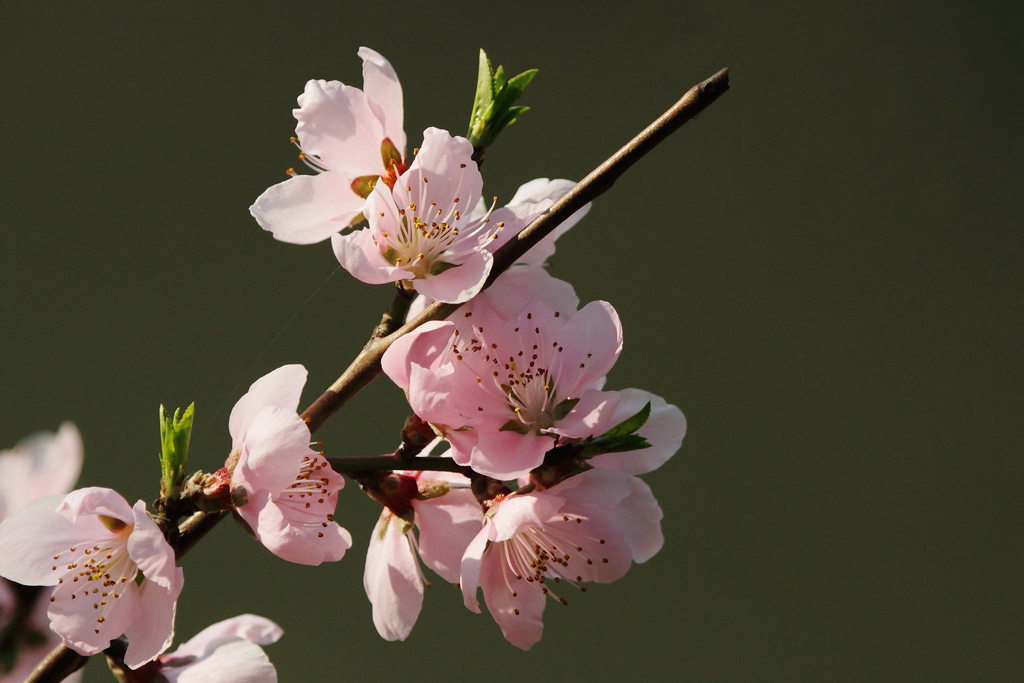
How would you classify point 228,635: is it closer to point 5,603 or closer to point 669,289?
point 5,603

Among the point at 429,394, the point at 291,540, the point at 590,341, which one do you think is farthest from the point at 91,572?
the point at 590,341

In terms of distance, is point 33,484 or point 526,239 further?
point 33,484

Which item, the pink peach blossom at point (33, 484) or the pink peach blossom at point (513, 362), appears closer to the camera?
the pink peach blossom at point (513, 362)

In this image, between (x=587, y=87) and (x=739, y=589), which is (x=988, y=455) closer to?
(x=739, y=589)

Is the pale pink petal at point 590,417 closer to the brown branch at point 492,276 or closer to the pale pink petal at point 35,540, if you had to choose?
the brown branch at point 492,276

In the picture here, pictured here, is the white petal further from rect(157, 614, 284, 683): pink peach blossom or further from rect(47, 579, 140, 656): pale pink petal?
rect(157, 614, 284, 683): pink peach blossom

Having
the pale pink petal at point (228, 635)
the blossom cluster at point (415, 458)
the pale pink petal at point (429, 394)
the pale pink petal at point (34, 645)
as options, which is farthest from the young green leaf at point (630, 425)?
the pale pink petal at point (34, 645)

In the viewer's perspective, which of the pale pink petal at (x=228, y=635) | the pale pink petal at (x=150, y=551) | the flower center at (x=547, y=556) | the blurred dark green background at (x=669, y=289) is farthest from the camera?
the blurred dark green background at (x=669, y=289)

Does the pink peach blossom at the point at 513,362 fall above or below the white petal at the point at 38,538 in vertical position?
below
